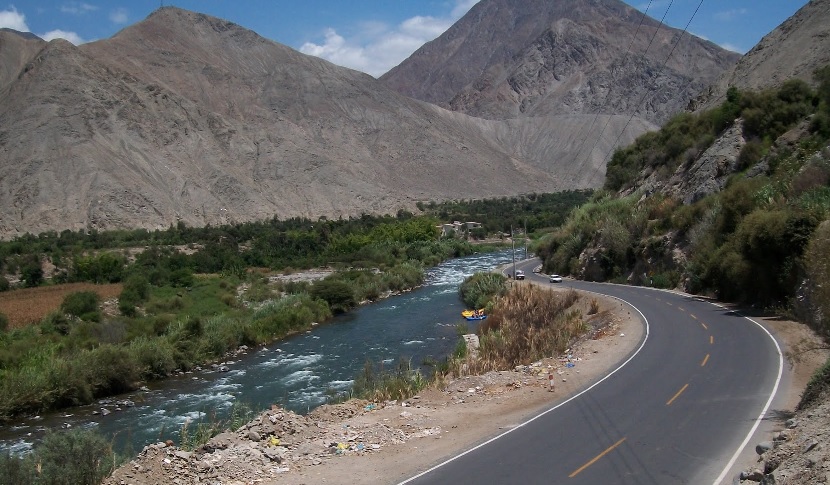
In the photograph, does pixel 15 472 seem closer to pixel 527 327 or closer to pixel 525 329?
pixel 525 329

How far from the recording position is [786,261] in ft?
82.6

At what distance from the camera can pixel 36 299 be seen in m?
47.0

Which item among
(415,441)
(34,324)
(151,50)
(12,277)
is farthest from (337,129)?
(415,441)

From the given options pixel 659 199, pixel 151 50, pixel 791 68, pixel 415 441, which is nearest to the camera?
pixel 415 441

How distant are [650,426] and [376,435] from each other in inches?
202

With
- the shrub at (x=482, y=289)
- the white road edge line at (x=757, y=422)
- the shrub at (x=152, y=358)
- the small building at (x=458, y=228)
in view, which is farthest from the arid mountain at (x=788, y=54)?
the shrub at (x=152, y=358)

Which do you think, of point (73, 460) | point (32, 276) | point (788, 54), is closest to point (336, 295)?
point (32, 276)

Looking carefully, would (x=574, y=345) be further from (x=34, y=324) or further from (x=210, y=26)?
(x=210, y=26)

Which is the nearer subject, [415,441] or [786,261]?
[415,441]

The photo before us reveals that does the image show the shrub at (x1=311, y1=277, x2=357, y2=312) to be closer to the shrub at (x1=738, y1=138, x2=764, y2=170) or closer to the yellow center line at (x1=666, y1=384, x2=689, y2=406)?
the shrub at (x1=738, y1=138, x2=764, y2=170)

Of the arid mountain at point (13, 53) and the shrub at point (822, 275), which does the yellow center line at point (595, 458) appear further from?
the arid mountain at point (13, 53)

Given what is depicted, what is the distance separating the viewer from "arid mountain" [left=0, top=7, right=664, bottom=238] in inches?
3684

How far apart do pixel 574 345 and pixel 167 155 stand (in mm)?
94258

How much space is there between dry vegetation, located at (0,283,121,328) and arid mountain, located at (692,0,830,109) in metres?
50.0
